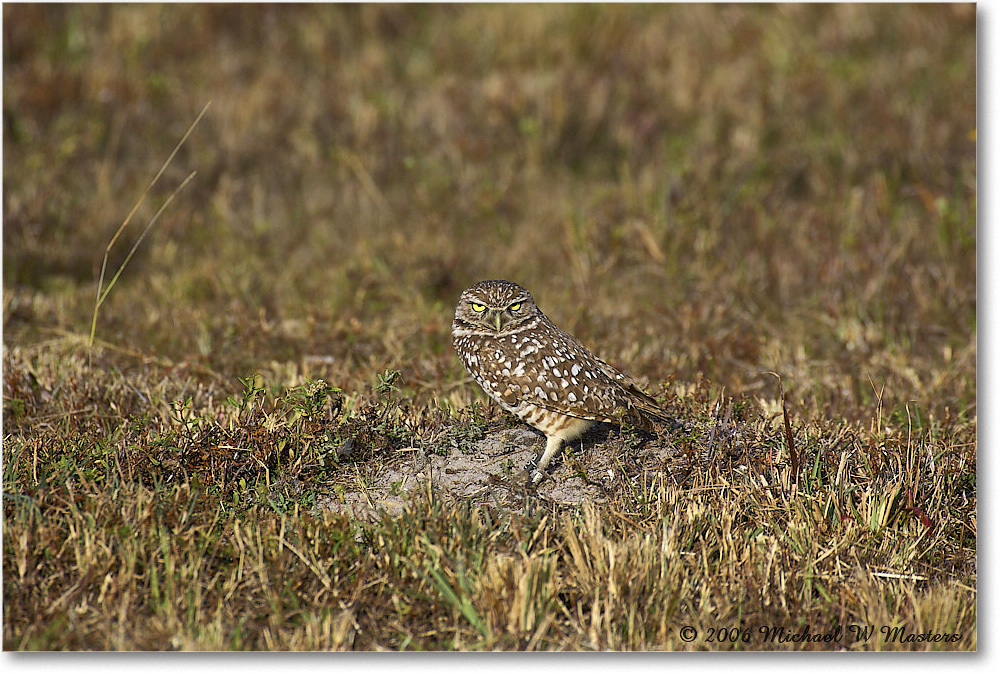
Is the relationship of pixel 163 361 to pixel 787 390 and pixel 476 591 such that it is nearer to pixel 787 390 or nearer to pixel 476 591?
pixel 476 591

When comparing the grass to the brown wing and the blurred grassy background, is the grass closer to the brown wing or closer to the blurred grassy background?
the blurred grassy background

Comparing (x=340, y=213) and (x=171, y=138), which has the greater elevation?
(x=171, y=138)

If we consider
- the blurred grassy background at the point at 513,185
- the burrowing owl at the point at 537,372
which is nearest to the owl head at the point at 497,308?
the burrowing owl at the point at 537,372

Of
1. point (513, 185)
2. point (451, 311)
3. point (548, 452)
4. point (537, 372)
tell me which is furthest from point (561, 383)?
point (513, 185)

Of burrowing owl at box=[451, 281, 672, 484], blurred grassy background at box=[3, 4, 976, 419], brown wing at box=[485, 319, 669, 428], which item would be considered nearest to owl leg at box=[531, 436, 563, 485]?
burrowing owl at box=[451, 281, 672, 484]

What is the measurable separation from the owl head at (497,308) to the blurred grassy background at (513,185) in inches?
34.7

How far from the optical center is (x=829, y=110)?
780 centimetres

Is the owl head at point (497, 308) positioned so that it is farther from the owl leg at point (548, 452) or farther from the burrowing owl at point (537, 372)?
the owl leg at point (548, 452)

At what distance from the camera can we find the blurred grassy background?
17.5 ft

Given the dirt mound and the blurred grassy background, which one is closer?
the dirt mound

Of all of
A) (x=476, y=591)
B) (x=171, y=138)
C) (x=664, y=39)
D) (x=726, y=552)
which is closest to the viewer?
(x=476, y=591)

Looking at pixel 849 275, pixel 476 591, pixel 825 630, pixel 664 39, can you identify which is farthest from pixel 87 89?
pixel 825 630

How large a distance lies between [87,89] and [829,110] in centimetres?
561

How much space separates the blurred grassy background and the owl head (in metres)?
0.88
